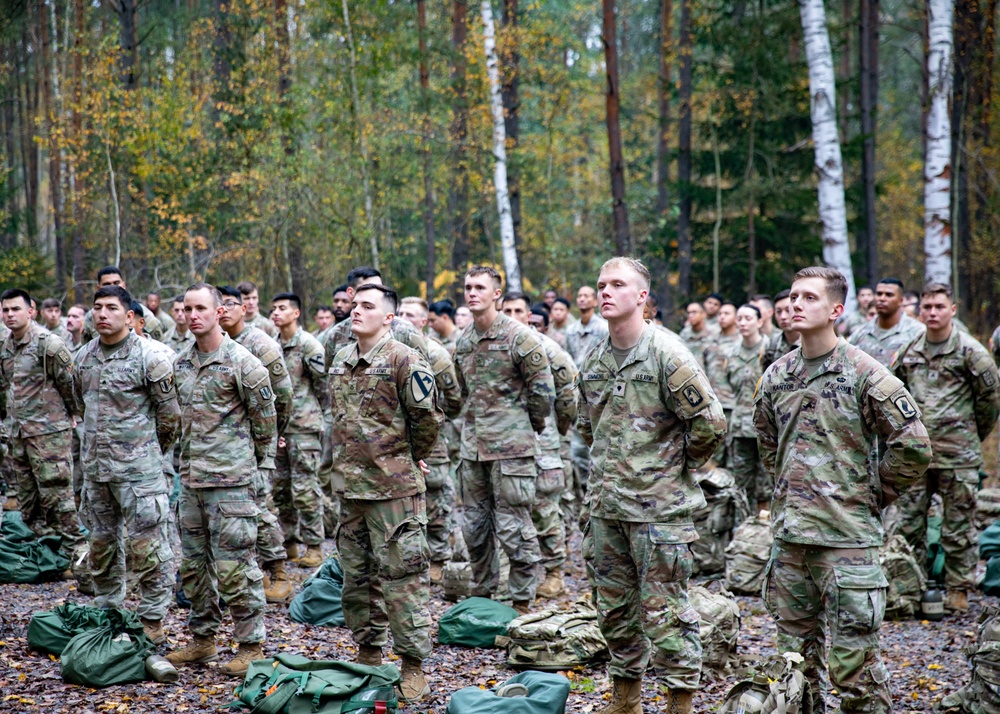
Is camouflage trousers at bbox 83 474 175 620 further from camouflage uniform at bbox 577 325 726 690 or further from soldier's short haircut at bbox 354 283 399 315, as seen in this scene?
camouflage uniform at bbox 577 325 726 690

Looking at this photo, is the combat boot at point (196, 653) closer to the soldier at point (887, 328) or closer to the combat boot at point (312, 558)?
the combat boot at point (312, 558)

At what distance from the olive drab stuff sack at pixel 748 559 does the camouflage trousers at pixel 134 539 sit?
15.7ft

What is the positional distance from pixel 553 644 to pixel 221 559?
2.35 meters

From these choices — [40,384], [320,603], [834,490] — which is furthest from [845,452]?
[40,384]

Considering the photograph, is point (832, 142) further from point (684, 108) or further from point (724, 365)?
point (684, 108)

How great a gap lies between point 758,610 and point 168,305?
16983mm

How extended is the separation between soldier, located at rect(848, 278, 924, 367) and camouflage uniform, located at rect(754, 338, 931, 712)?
353 cm

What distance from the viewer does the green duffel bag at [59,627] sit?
615 centimetres

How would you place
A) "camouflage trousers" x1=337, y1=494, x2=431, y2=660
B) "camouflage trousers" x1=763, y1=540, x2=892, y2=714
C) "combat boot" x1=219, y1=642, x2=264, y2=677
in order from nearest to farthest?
1. "camouflage trousers" x1=763, y1=540, x2=892, y2=714
2. "camouflage trousers" x1=337, y1=494, x2=431, y2=660
3. "combat boot" x1=219, y1=642, x2=264, y2=677

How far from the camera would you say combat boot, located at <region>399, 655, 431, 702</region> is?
5430 millimetres

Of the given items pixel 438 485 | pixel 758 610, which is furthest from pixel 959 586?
pixel 438 485

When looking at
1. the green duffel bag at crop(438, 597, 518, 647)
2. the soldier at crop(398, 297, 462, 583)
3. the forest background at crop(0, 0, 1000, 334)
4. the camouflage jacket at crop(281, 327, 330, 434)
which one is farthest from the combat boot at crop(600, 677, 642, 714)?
the forest background at crop(0, 0, 1000, 334)

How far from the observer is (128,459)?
250 inches

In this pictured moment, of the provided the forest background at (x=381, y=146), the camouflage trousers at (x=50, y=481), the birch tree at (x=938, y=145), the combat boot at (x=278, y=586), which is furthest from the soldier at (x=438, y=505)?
the forest background at (x=381, y=146)
